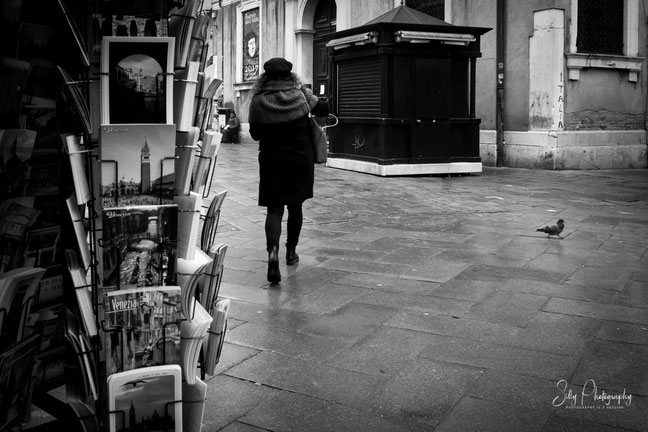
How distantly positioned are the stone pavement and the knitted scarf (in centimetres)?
119

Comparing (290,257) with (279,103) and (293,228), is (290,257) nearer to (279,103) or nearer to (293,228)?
(293,228)

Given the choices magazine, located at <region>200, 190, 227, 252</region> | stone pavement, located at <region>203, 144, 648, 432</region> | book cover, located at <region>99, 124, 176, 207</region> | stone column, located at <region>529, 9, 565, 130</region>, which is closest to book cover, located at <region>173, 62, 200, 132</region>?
book cover, located at <region>99, 124, 176, 207</region>

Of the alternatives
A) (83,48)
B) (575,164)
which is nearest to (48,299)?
(83,48)

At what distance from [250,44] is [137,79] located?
22335 mm

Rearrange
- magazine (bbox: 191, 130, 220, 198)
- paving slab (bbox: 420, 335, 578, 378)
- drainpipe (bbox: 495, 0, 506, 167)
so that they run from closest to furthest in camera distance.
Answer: magazine (bbox: 191, 130, 220, 198)
paving slab (bbox: 420, 335, 578, 378)
drainpipe (bbox: 495, 0, 506, 167)

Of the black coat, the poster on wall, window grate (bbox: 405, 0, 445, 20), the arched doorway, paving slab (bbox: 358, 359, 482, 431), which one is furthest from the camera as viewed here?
the poster on wall

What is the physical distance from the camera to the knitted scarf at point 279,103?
5.06 metres

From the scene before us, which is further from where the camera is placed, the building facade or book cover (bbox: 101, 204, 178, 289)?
the building facade

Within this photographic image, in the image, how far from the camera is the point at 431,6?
16312mm

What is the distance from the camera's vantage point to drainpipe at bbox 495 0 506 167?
14305 millimetres

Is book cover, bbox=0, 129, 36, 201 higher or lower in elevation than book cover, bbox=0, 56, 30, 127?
lower

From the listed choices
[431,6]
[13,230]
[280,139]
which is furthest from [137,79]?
[431,6]

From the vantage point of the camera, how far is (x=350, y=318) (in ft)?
13.7

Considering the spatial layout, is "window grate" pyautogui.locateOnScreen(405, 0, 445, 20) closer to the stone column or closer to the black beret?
the stone column
